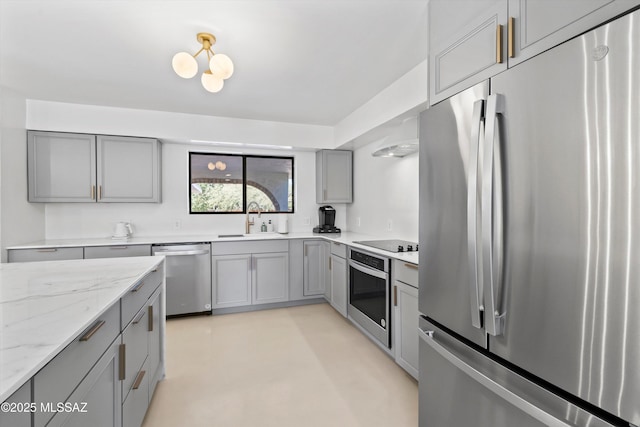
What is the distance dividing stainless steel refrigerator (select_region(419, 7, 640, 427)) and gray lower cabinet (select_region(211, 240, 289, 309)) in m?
2.77

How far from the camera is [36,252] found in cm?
299

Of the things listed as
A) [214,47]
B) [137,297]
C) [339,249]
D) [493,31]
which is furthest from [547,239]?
[339,249]

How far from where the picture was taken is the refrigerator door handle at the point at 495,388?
877 mm

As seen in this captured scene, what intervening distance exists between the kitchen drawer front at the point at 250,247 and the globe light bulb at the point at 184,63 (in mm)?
2165

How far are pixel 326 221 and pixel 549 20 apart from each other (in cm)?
364

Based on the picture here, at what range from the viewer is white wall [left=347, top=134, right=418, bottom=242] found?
313cm

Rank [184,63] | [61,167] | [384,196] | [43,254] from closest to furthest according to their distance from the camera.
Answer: [184,63]
[43,254]
[61,167]
[384,196]

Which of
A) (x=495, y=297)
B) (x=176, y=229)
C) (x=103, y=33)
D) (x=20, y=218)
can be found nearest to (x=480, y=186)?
(x=495, y=297)

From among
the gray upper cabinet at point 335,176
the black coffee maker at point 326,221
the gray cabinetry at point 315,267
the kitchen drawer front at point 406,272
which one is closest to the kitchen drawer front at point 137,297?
the kitchen drawer front at point 406,272

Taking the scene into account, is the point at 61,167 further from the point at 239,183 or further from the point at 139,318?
the point at 139,318

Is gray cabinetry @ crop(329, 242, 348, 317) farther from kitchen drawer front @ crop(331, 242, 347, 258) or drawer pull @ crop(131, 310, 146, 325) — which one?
drawer pull @ crop(131, 310, 146, 325)

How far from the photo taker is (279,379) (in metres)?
2.25

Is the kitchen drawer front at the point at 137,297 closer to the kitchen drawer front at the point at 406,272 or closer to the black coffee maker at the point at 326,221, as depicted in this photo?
the kitchen drawer front at the point at 406,272

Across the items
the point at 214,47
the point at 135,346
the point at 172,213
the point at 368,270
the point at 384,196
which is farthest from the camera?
the point at 172,213
